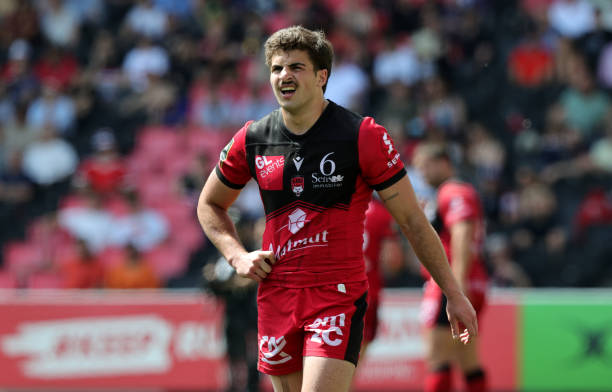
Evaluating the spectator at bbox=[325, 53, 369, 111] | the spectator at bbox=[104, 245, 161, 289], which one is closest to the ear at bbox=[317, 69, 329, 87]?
the spectator at bbox=[104, 245, 161, 289]

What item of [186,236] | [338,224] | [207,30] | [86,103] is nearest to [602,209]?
[186,236]

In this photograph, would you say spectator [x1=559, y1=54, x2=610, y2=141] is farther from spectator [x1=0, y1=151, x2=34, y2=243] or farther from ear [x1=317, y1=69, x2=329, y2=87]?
ear [x1=317, y1=69, x2=329, y2=87]

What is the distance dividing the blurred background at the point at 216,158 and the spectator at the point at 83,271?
0.09 ft

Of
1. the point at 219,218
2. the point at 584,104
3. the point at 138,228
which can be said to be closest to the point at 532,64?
the point at 584,104

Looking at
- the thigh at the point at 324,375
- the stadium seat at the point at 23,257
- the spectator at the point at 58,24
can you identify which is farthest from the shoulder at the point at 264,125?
the spectator at the point at 58,24

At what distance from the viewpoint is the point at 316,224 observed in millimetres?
4617

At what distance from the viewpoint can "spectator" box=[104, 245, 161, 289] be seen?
12.2m

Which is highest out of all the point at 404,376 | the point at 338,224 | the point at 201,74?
the point at 201,74

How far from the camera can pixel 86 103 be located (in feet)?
50.6

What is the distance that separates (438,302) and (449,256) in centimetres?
39

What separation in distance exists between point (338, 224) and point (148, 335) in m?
7.16

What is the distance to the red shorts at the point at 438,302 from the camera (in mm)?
7566

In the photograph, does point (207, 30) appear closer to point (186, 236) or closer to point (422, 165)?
point (186, 236)

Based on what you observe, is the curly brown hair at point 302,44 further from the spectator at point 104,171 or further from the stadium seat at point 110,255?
the spectator at point 104,171
